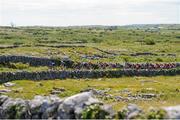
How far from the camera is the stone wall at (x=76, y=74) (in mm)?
63356

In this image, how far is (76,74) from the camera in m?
67.6

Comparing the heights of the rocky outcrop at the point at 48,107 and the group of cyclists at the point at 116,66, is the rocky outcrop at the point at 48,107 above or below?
above

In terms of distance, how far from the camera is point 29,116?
97.7ft

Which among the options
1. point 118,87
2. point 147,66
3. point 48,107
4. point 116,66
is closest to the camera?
point 48,107

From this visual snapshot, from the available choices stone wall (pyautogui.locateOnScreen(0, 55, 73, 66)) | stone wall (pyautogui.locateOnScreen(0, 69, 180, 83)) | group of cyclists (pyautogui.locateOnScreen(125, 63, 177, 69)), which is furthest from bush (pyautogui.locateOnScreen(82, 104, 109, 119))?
stone wall (pyautogui.locateOnScreen(0, 55, 73, 66))

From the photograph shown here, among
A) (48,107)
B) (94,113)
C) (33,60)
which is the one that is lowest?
(33,60)

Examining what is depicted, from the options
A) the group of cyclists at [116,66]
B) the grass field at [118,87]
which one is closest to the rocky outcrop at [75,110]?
the grass field at [118,87]

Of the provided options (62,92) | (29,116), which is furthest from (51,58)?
(29,116)

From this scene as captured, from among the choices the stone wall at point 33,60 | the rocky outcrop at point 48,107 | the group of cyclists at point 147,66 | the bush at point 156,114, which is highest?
the bush at point 156,114

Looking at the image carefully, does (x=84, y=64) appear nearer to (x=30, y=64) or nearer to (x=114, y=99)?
Answer: (x=30, y=64)

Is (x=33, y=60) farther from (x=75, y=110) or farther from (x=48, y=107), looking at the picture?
(x=75, y=110)

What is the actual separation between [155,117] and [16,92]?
100ft

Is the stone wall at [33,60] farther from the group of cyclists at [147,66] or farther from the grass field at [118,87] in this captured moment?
the grass field at [118,87]

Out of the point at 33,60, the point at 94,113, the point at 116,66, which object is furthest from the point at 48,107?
the point at 116,66
